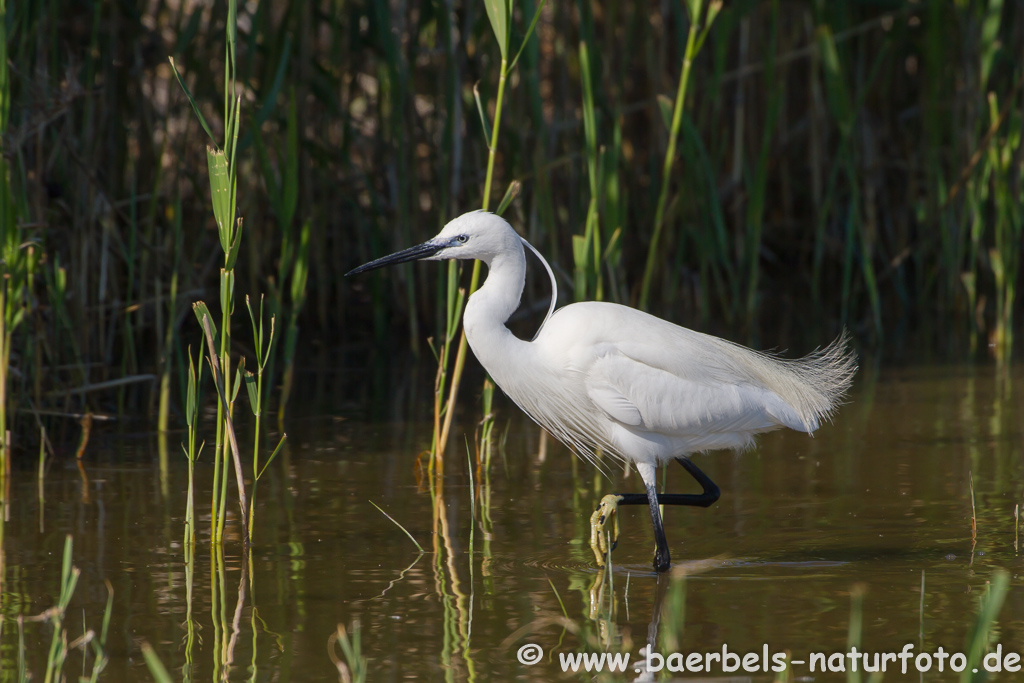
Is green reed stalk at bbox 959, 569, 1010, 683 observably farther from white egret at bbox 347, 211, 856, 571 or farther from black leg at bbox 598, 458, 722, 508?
black leg at bbox 598, 458, 722, 508

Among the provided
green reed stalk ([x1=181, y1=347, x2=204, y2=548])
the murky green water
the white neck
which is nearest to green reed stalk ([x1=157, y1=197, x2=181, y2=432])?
the murky green water

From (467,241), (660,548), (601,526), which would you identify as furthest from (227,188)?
(660,548)

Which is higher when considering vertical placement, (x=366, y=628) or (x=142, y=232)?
(x=142, y=232)

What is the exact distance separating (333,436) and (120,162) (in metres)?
1.98

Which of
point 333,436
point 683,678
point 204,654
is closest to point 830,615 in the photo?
point 683,678

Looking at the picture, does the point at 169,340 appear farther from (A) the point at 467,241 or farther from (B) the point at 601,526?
(B) the point at 601,526

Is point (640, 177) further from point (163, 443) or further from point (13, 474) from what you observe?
point (13, 474)

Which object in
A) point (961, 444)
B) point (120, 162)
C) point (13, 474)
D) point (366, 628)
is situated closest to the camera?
point (366, 628)

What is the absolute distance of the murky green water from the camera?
2.75m

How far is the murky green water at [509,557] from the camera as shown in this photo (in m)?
2.75

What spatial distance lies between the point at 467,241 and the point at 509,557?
2.94ft

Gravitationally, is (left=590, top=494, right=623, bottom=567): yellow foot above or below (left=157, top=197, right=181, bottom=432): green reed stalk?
below

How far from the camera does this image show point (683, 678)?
257 centimetres

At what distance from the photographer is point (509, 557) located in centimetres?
341
